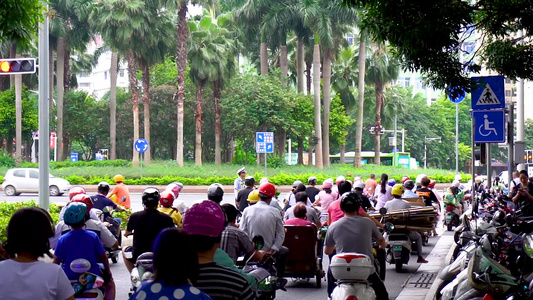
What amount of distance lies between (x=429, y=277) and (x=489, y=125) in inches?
109

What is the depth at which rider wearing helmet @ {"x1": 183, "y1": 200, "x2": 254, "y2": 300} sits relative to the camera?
4461 millimetres

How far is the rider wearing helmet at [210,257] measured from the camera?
446 centimetres

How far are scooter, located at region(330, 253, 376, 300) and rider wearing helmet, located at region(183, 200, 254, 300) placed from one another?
2.65 m

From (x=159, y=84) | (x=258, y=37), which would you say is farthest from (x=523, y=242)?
(x=159, y=84)

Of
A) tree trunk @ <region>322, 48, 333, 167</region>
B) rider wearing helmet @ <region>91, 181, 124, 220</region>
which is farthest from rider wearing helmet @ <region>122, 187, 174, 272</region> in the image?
tree trunk @ <region>322, 48, 333, 167</region>

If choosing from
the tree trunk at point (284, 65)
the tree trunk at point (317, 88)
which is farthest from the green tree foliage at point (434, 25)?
the tree trunk at point (284, 65)

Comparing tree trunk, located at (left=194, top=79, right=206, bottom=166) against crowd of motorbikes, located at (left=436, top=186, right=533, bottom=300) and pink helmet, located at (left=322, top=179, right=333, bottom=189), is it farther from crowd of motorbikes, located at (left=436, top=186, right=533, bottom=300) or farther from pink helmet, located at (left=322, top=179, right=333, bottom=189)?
crowd of motorbikes, located at (left=436, top=186, right=533, bottom=300)

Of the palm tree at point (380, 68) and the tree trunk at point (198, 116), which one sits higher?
the palm tree at point (380, 68)

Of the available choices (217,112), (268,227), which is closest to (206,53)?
(217,112)

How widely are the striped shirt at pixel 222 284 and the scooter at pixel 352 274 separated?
271 cm

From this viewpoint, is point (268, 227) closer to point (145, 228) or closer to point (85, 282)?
point (145, 228)

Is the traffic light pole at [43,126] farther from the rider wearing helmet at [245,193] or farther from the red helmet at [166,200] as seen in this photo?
the red helmet at [166,200]

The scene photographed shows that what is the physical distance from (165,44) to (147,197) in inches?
1738

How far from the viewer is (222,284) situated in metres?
4.47
